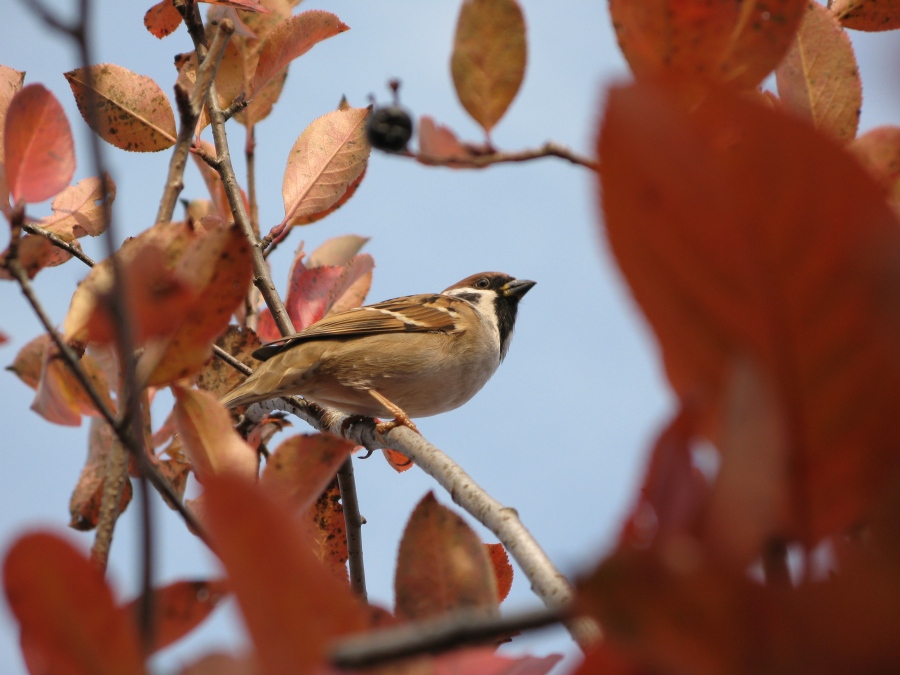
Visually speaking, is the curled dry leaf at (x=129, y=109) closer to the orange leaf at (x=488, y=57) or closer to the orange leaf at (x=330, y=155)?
the orange leaf at (x=330, y=155)

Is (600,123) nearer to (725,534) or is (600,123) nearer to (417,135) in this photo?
(725,534)

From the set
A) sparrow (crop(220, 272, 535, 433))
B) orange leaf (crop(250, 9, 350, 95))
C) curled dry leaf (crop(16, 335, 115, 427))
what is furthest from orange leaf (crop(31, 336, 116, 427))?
sparrow (crop(220, 272, 535, 433))

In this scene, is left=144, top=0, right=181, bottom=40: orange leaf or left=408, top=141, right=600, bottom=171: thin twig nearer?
left=408, top=141, right=600, bottom=171: thin twig

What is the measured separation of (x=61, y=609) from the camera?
62 centimetres

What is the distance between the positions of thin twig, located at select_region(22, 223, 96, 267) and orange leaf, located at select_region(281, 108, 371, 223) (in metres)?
0.54

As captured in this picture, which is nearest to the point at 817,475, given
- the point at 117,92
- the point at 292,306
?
the point at 117,92

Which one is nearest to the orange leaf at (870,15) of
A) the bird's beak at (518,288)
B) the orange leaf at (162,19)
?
the orange leaf at (162,19)

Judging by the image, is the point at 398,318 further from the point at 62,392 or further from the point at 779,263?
the point at 779,263

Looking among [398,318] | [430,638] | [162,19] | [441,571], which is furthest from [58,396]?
[398,318]

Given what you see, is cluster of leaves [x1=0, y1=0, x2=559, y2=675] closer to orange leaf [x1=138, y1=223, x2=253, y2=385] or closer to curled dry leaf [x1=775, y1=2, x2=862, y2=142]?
orange leaf [x1=138, y1=223, x2=253, y2=385]

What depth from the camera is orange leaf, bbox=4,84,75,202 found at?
1.19 m

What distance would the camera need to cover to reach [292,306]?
9.02 feet

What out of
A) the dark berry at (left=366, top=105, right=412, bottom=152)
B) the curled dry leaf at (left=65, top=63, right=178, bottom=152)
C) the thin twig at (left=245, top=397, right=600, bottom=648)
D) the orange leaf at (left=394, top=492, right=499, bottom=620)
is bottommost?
the thin twig at (left=245, top=397, right=600, bottom=648)

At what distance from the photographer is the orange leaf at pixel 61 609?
0.61m
